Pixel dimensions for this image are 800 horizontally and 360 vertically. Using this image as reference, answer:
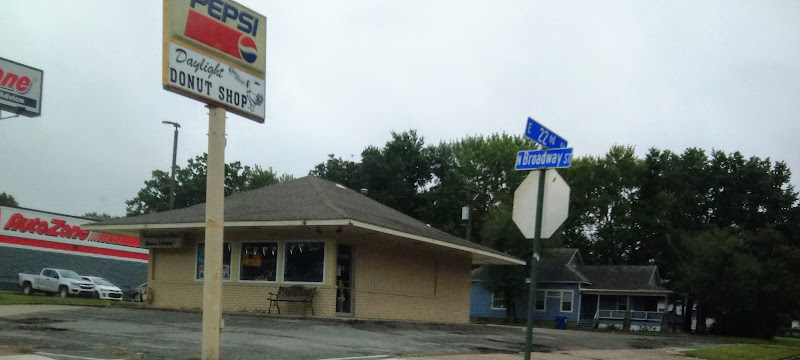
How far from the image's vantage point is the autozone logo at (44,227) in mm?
41250

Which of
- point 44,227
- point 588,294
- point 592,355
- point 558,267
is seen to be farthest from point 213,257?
point 588,294

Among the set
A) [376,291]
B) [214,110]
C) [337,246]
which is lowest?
[376,291]

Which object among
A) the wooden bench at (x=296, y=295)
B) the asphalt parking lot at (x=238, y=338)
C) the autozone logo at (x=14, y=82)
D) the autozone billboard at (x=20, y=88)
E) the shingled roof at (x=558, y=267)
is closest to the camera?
the asphalt parking lot at (x=238, y=338)

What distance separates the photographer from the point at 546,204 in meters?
8.73

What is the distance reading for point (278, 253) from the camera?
23.2m

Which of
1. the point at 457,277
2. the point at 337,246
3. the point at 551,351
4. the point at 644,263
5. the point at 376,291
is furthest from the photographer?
the point at 644,263

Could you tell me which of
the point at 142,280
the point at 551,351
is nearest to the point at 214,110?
the point at 551,351

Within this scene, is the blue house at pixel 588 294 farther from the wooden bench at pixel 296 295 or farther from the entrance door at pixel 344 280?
the wooden bench at pixel 296 295

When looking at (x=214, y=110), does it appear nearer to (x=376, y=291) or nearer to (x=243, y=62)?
(x=243, y=62)

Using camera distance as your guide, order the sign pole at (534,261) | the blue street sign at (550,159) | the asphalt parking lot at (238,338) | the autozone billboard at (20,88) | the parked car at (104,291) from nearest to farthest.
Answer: the sign pole at (534,261) → the blue street sign at (550,159) → the asphalt parking lot at (238,338) → the autozone billboard at (20,88) → the parked car at (104,291)

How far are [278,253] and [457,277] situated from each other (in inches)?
329

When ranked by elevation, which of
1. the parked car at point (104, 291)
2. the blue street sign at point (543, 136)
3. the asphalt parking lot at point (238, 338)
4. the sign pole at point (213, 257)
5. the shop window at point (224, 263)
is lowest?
the parked car at point (104, 291)

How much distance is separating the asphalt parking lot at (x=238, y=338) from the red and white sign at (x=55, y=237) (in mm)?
22714

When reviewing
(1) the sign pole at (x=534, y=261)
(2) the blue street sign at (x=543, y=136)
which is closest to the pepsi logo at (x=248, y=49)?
A: (2) the blue street sign at (x=543, y=136)
